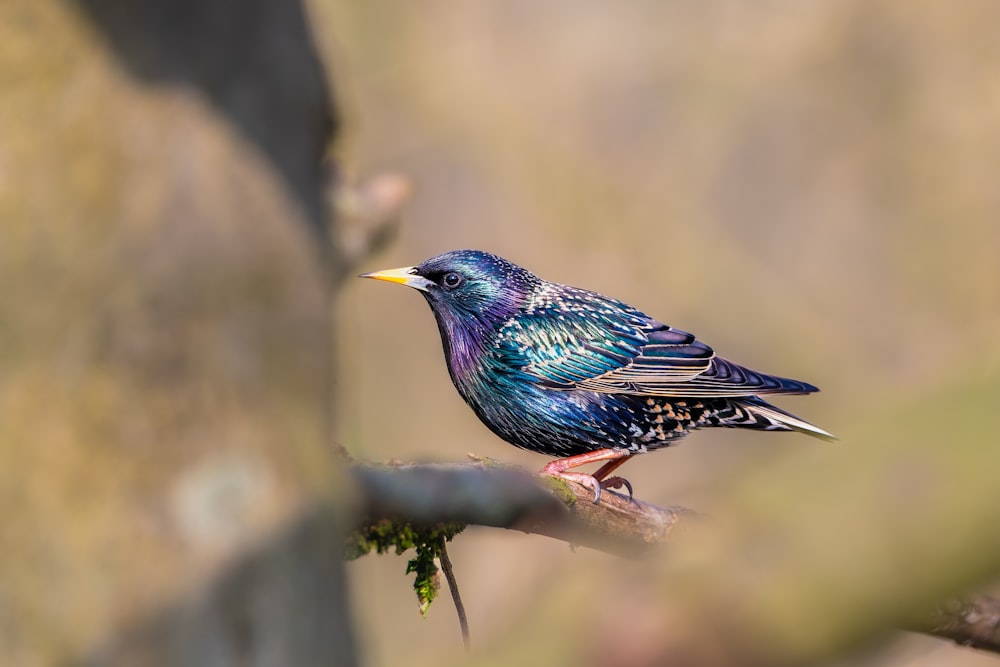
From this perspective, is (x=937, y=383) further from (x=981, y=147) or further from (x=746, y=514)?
(x=981, y=147)

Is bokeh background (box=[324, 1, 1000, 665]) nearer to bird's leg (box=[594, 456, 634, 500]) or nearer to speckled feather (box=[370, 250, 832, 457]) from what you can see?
speckled feather (box=[370, 250, 832, 457])

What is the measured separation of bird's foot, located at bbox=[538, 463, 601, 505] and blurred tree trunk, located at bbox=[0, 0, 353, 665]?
6.53 ft

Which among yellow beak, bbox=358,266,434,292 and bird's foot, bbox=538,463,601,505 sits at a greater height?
yellow beak, bbox=358,266,434,292

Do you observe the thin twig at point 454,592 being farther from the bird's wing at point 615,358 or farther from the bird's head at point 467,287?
the bird's head at point 467,287

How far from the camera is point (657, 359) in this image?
16.6 ft

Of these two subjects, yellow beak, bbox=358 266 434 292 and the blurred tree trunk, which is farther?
yellow beak, bbox=358 266 434 292

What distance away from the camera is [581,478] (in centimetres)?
414

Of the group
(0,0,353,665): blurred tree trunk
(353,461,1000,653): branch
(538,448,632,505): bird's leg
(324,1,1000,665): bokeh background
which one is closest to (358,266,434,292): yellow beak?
(538,448,632,505): bird's leg

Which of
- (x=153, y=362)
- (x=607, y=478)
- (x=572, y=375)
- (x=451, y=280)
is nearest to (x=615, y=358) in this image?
(x=572, y=375)

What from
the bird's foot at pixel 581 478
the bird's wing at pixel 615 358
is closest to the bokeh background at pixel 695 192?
the bird's wing at pixel 615 358

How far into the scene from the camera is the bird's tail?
4.89m

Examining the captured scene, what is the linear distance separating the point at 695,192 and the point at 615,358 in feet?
13.3

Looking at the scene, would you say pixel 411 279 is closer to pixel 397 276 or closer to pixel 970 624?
pixel 397 276

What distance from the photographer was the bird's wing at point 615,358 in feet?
15.8
